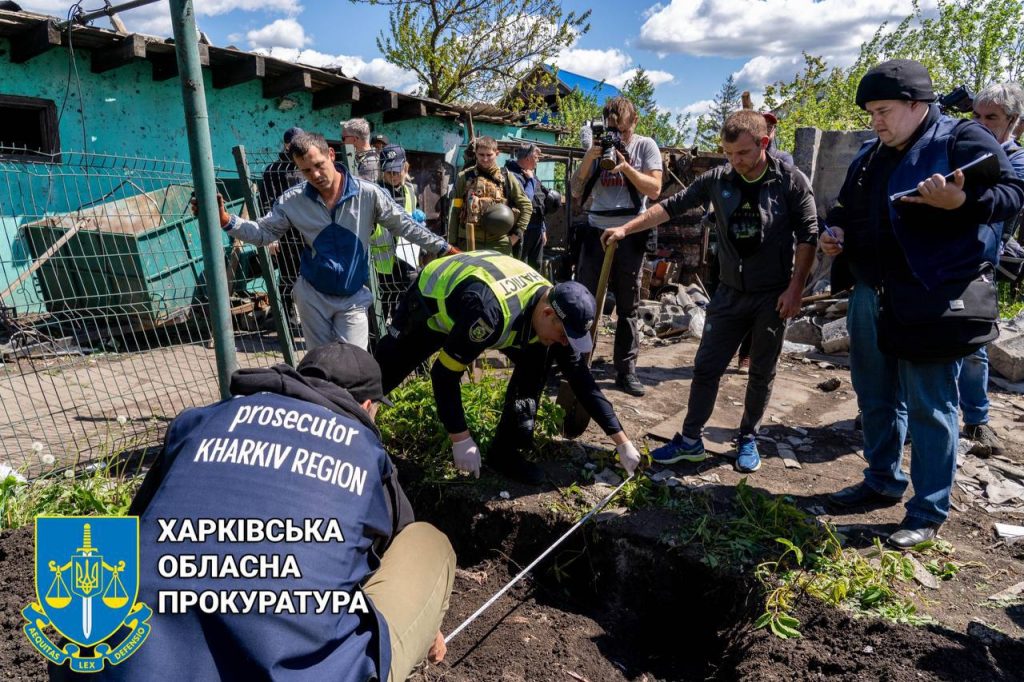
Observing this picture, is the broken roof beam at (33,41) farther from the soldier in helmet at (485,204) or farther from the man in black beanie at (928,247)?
the man in black beanie at (928,247)

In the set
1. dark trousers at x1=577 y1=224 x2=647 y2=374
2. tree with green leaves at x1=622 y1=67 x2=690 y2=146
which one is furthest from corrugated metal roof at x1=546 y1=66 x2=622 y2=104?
dark trousers at x1=577 y1=224 x2=647 y2=374

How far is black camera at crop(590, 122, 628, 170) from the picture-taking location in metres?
4.77

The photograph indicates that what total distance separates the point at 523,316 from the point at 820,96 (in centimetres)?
2024

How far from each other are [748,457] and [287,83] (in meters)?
7.40

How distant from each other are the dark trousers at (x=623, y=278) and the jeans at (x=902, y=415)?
1.77 meters

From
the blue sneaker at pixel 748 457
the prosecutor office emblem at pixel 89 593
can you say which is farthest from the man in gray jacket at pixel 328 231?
the blue sneaker at pixel 748 457

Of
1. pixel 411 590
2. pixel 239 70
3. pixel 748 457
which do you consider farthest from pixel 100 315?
pixel 239 70

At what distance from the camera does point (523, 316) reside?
3160 millimetres

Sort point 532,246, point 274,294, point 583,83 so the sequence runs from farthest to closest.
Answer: point 583,83
point 532,246
point 274,294

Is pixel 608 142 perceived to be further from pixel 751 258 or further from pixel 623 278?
pixel 751 258

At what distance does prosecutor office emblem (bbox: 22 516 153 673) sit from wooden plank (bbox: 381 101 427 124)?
9.44 meters

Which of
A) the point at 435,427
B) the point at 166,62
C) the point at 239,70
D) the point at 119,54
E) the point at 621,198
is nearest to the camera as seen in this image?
the point at 435,427

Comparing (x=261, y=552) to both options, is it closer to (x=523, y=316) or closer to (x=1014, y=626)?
(x=523, y=316)

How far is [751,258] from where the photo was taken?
3557mm
